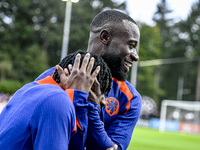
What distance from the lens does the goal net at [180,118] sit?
33.0 metres

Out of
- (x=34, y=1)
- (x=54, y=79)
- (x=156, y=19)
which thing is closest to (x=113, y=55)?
(x=54, y=79)

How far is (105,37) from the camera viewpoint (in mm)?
3422

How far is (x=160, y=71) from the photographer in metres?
59.9

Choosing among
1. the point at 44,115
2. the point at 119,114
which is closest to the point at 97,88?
the point at 44,115

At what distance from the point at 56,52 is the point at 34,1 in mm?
7617

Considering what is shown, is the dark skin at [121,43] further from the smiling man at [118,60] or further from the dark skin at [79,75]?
the dark skin at [79,75]

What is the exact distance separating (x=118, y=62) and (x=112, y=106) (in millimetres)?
448

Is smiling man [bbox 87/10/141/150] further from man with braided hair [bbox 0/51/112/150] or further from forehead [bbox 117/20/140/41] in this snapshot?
man with braided hair [bbox 0/51/112/150]

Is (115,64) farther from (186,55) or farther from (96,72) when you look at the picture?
(186,55)

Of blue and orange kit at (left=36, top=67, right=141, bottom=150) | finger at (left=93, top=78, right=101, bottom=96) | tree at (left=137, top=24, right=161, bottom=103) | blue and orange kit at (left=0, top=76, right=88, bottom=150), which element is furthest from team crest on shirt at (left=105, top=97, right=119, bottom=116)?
tree at (left=137, top=24, right=161, bottom=103)

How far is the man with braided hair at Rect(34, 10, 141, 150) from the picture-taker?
10.8 ft

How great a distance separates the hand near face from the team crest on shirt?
112 centimetres

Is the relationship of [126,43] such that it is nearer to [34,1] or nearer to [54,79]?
[54,79]

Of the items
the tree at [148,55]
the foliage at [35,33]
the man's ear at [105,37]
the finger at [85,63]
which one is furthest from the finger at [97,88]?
the tree at [148,55]
